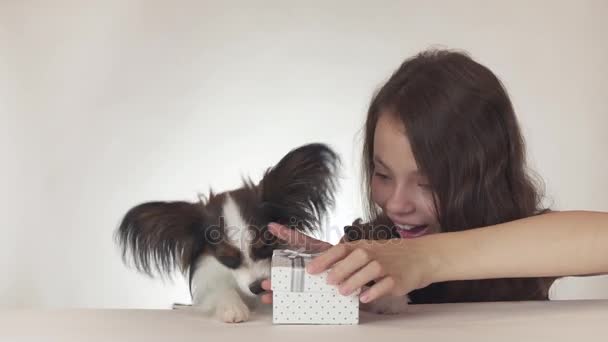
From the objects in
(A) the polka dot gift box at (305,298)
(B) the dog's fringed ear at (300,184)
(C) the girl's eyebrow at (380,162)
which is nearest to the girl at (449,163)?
(C) the girl's eyebrow at (380,162)

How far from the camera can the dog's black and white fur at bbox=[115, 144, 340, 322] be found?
1247 millimetres

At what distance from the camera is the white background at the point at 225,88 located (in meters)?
3.04

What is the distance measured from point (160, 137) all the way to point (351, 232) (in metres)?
1.61

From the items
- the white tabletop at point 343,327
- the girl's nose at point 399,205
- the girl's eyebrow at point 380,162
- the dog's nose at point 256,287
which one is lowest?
the white tabletop at point 343,327

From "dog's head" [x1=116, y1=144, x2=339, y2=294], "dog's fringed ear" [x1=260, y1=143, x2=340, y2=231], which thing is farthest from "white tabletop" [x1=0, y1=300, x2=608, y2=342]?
"dog's fringed ear" [x1=260, y1=143, x2=340, y2=231]

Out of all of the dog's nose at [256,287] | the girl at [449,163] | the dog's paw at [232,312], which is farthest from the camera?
the girl at [449,163]

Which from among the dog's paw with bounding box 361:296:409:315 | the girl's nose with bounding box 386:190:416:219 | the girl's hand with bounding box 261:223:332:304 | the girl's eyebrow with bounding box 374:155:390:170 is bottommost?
the dog's paw with bounding box 361:296:409:315

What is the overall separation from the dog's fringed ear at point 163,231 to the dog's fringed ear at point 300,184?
0.48 feet

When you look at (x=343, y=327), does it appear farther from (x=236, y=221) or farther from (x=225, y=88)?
(x=225, y=88)

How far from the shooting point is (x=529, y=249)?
1.14m

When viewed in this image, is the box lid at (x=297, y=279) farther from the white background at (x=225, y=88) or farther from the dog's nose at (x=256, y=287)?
the white background at (x=225, y=88)

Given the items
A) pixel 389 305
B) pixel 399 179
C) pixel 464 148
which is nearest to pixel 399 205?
pixel 399 179

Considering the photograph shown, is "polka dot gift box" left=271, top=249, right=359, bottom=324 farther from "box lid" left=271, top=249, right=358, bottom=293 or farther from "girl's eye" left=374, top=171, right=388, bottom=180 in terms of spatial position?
"girl's eye" left=374, top=171, right=388, bottom=180

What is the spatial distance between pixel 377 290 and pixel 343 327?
8 cm
